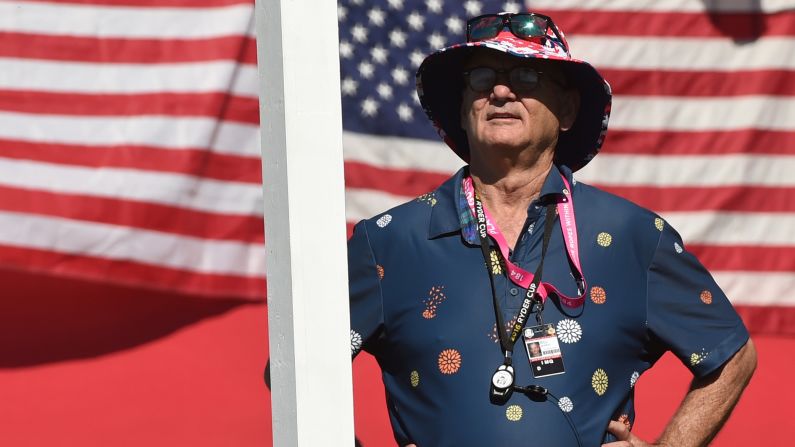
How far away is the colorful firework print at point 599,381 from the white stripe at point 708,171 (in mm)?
1875

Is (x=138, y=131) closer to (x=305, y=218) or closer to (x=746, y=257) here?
(x=746, y=257)

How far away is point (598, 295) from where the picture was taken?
8.98 ft

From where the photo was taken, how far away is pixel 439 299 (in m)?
2.76

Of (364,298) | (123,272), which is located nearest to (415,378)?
(364,298)

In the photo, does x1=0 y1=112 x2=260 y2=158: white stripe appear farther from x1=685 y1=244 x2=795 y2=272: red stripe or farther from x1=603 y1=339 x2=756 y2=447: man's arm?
x1=603 y1=339 x2=756 y2=447: man's arm

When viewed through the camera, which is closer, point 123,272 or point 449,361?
point 449,361

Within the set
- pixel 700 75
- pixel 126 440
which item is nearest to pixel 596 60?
pixel 700 75

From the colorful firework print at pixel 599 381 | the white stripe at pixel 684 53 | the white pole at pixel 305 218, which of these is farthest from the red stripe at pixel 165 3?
the white pole at pixel 305 218

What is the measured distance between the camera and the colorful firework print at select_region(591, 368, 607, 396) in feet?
8.86

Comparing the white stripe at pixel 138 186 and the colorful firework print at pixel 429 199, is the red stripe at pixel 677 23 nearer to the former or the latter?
the white stripe at pixel 138 186

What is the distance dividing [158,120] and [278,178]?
265 cm

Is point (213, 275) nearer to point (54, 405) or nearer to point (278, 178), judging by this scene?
point (54, 405)

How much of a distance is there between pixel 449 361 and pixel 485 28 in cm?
68

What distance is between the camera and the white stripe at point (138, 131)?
4379mm
